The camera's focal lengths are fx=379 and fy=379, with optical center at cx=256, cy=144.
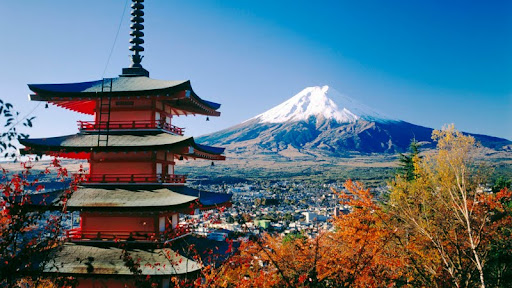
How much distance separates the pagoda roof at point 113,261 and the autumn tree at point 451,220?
24.7 feet

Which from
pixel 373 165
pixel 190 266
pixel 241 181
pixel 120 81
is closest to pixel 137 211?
pixel 190 266

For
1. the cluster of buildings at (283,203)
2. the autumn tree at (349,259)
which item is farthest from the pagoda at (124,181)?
the cluster of buildings at (283,203)

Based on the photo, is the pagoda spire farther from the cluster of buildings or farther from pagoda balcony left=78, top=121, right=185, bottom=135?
the cluster of buildings

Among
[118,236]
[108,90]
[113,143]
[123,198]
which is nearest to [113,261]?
[118,236]

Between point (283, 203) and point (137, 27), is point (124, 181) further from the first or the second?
point (283, 203)

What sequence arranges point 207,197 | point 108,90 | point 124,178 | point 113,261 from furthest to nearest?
point 207,197 → point 108,90 → point 124,178 → point 113,261

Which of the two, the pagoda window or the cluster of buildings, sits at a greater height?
the pagoda window

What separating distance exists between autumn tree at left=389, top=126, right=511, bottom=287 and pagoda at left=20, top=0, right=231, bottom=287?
8.13 meters

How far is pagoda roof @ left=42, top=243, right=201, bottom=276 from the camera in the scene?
1127 centimetres

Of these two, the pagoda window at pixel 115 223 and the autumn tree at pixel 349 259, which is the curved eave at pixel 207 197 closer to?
the pagoda window at pixel 115 223

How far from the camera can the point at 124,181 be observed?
43.4 feet

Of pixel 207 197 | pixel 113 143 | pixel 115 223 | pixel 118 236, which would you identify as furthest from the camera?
pixel 207 197

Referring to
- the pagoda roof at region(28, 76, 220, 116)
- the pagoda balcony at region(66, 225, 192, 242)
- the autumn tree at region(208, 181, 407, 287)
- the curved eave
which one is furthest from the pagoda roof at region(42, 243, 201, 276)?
the pagoda roof at region(28, 76, 220, 116)

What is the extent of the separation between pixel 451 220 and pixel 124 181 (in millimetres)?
12642
